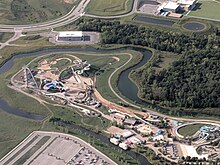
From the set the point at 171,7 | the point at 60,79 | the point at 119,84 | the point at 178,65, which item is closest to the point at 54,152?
the point at 60,79

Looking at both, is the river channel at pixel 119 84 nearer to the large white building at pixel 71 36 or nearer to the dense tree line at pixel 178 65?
the dense tree line at pixel 178 65

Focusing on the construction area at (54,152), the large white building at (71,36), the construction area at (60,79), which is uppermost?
the large white building at (71,36)

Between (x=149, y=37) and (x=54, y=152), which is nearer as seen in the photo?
(x=54, y=152)

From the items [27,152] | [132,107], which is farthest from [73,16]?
[27,152]

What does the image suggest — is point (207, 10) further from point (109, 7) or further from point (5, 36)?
point (5, 36)

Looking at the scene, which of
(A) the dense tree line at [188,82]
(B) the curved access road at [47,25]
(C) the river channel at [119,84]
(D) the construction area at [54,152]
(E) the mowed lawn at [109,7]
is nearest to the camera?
(D) the construction area at [54,152]

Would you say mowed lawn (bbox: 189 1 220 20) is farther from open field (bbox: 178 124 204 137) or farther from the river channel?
open field (bbox: 178 124 204 137)

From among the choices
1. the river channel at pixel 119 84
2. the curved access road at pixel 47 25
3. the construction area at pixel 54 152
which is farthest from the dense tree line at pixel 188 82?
the curved access road at pixel 47 25
